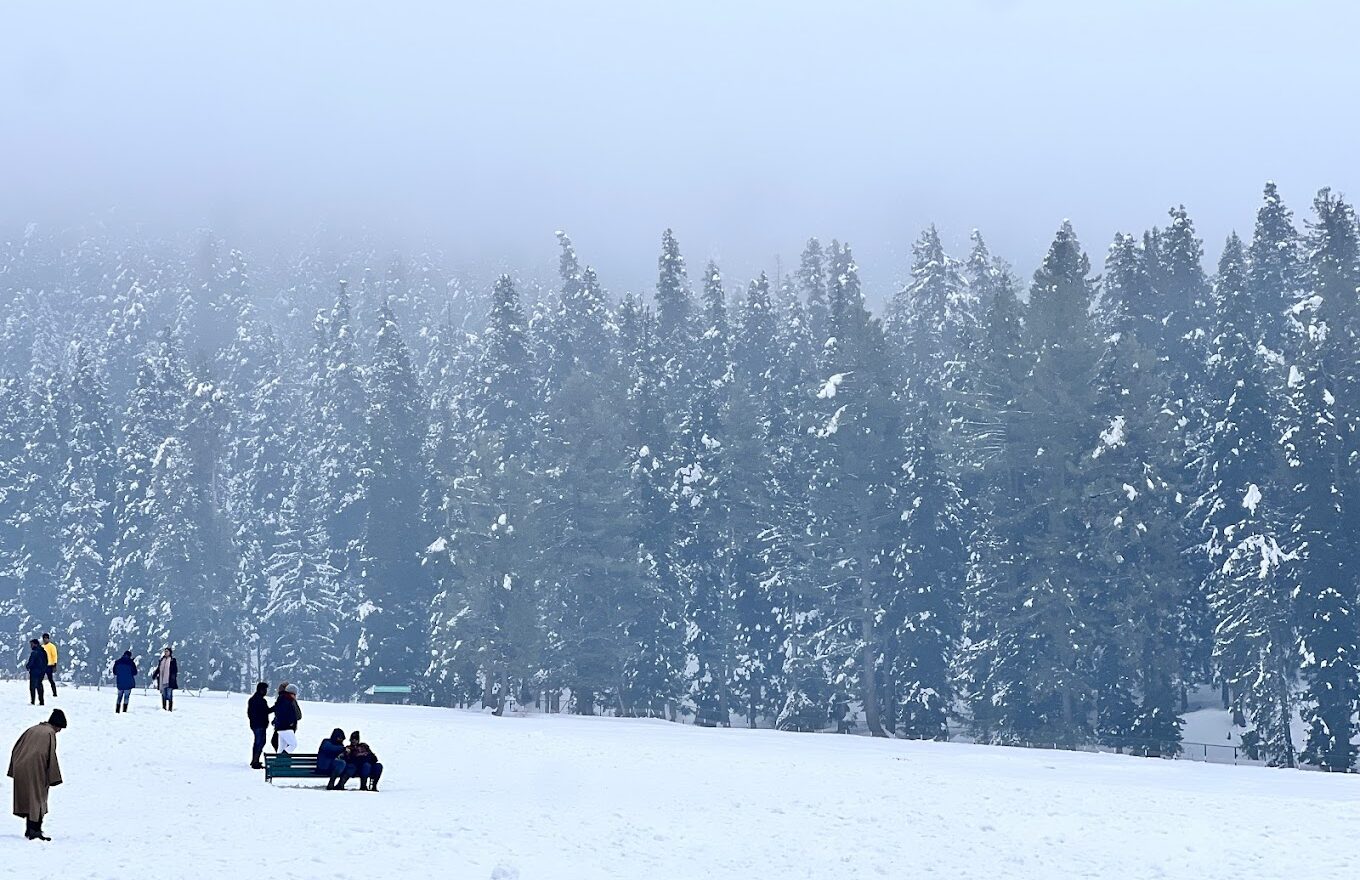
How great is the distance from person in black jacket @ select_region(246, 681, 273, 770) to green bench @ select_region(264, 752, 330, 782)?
116 centimetres

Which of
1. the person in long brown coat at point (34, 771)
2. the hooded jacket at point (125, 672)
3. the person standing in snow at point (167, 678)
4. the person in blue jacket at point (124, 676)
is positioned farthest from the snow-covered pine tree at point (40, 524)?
the person in long brown coat at point (34, 771)

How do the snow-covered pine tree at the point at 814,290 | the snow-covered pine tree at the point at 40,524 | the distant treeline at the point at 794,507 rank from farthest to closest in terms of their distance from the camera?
1. the snow-covered pine tree at the point at 814,290
2. the snow-covered pine tree at the point at 40,524
3. the distant treeline at the point at 794,507

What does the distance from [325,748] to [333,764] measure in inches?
22.4

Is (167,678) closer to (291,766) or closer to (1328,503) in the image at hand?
(291,766)

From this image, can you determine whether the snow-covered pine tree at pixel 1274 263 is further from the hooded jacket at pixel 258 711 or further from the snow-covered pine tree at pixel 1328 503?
the hooded jacket at pixel 258 711

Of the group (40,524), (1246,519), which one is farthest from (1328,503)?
(40,524)

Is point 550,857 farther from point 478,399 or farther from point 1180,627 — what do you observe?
point 478,399

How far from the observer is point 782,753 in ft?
126

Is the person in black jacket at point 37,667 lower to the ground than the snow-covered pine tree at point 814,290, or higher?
lower

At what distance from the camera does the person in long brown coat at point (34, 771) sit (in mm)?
18781

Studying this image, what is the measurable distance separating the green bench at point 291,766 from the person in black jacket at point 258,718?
1164mm

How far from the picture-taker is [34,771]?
61.8 feet

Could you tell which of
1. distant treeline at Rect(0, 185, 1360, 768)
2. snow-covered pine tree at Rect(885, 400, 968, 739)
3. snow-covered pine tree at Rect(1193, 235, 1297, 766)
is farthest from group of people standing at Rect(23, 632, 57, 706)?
snow-covered pine tree at Rect(1193, 235, 1297, 766)

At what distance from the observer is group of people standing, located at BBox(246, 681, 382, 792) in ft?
86.0
